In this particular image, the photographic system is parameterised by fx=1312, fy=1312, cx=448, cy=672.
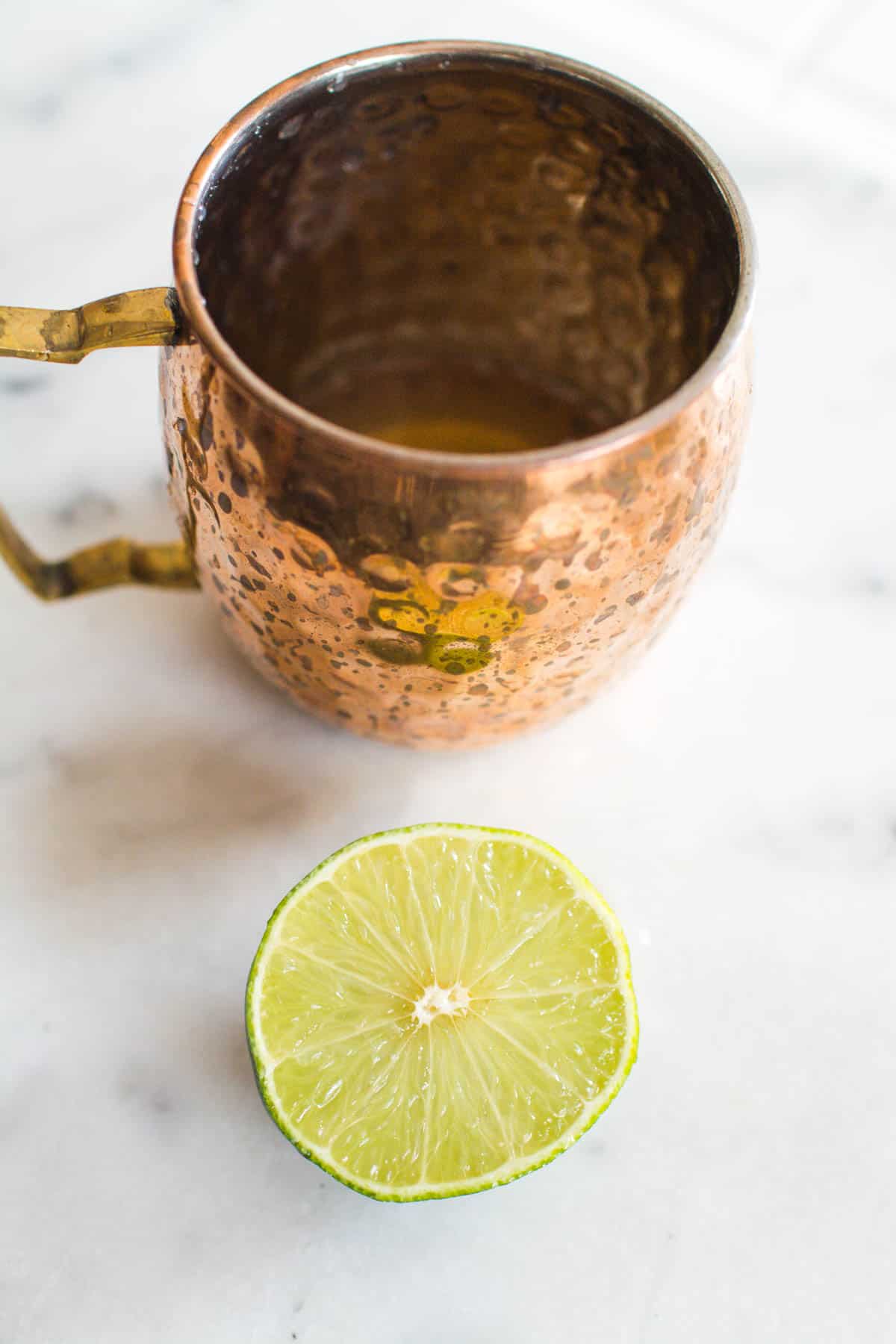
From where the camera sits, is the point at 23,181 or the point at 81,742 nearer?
the point at 81,742

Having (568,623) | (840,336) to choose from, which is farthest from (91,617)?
(840,336)

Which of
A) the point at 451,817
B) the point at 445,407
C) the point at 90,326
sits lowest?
the point at 451,817

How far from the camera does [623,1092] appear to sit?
0.54 meters

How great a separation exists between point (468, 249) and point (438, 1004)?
14.6 inches

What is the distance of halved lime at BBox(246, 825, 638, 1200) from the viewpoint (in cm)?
48

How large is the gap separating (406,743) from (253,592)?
0.12m

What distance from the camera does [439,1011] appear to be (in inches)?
19.8

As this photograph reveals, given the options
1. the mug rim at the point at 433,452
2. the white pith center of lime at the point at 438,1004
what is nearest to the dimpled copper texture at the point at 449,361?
the mug rim at the point at 433,452

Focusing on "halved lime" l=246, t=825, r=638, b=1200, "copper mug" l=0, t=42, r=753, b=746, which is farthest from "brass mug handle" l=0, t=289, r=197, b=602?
"halved lime" l=246, t=825, r=638, b=1200

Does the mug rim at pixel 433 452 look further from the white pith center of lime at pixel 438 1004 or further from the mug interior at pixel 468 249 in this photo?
the white pith center of lime at pixel 438 1004

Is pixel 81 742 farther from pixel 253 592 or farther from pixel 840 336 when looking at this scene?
pixel 840 336

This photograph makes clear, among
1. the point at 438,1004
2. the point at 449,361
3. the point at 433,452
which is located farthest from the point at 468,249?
the point at 438,1004

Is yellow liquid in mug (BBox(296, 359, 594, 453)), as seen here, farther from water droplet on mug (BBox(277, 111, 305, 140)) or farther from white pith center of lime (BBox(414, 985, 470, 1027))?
white pith center of lime (BBox(414, 985, 470, 1027))

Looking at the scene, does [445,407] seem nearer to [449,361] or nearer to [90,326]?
[449,361]
